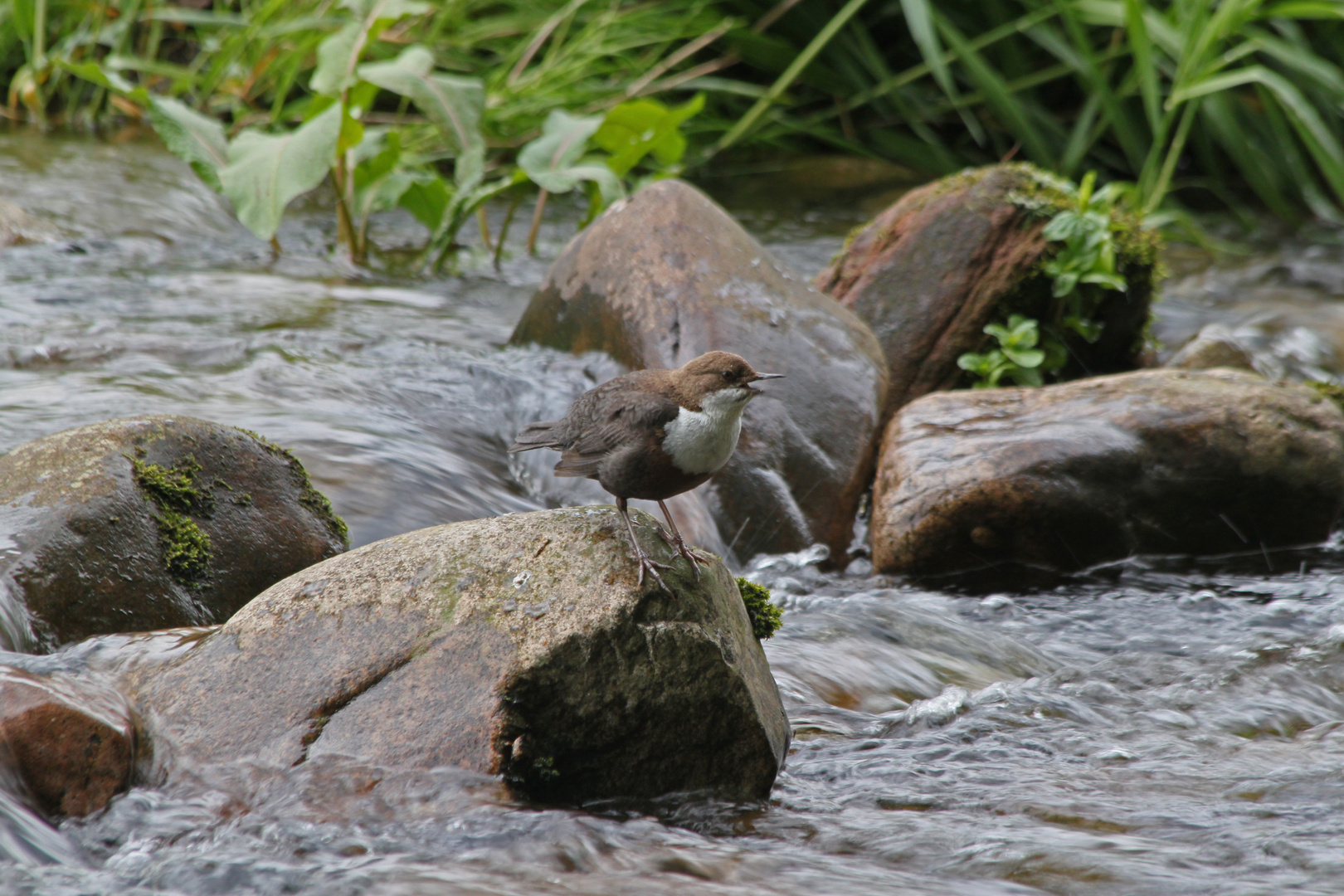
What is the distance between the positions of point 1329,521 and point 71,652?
4.67 metres

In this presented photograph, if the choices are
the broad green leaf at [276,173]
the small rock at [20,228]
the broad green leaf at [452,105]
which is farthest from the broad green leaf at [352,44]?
the small rock at [20,228]

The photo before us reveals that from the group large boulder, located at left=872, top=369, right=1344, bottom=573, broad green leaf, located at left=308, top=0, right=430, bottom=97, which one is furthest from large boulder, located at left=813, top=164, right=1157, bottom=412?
broad green leaf, located at left=308, top=0, right=430, bottom=97

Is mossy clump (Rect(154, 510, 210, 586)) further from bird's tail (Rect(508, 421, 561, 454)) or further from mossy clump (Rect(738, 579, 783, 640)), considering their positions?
mossy clump (Rect(738, 579, 783, 640))

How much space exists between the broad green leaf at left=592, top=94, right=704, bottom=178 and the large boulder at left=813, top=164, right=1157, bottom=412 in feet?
5.92

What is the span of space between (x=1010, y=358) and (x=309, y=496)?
3270 millimetres

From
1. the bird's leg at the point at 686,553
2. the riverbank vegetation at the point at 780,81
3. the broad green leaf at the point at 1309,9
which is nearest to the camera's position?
the bird's leg at the point at 686,553

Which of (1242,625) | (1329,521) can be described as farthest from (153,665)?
(1329,521)

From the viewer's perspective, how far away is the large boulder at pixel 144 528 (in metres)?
3.43

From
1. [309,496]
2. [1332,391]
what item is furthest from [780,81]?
[309,496]

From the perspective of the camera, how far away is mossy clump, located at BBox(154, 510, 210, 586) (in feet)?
11.9

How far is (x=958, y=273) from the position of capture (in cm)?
592

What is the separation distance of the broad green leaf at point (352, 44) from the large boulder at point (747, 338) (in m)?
2.02

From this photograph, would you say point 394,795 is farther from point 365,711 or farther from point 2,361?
point 2,361

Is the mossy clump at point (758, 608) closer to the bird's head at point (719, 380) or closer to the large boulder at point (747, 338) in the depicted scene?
the bird's head at point (719, 380)
